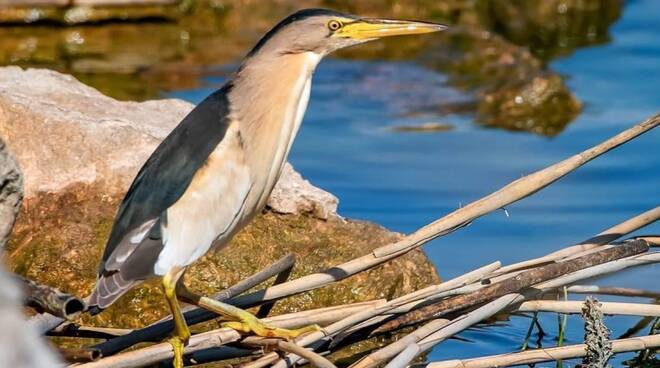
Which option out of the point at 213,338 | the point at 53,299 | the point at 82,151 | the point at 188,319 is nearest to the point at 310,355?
the point at 213,338

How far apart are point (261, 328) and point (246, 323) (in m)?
0.06

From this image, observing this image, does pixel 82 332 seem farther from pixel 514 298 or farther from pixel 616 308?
pixel 616 308

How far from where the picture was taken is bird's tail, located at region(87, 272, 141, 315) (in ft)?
12.8

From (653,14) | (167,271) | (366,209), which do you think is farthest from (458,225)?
(653,14)

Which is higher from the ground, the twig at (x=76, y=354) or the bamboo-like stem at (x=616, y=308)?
the bamboo-like stem at (x=616, y=308)

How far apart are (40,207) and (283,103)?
3.90 feet

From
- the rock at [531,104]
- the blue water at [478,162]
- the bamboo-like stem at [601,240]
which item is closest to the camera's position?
the bamboo-like stem at [601,240]

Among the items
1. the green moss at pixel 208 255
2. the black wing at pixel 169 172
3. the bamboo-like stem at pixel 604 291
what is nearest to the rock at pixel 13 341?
the black wing at pixel 169 172

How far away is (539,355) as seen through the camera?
4.12m

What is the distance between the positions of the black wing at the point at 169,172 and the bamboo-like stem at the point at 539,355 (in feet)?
3.01

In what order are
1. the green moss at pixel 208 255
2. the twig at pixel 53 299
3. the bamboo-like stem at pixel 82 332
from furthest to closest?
the green moss at pixel 208 255, the bamboo-like stem at pixel 82 332, the twig at pixel 53 299

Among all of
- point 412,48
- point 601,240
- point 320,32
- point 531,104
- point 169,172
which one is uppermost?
point 320,32

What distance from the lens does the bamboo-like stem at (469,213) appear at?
4332mm

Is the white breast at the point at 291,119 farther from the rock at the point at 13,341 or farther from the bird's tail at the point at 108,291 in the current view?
the rock at the point at 13,341
